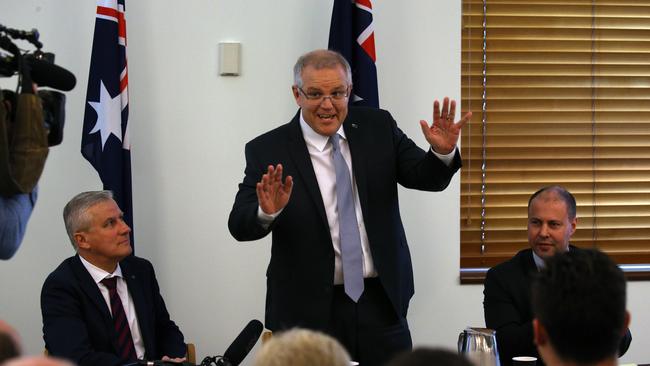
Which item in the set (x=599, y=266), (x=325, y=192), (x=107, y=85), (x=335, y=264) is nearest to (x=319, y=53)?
(x=325, y=192)

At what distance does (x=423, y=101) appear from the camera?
4.72 metres

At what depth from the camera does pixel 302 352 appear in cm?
158

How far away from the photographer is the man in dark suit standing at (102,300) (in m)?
3.51

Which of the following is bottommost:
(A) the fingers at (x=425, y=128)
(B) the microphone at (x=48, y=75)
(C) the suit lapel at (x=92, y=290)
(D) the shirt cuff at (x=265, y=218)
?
(C) the suit lapel at (x=92, y=290)

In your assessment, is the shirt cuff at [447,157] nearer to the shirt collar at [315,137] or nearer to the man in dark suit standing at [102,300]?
the shirt collar at [315,137]

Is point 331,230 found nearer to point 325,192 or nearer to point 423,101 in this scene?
point 325,192

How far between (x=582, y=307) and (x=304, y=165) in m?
1.59

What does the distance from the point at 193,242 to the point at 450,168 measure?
1.75 meters

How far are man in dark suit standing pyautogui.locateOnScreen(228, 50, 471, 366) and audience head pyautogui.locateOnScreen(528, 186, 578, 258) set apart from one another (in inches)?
24.0

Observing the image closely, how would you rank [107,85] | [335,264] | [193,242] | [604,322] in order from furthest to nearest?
[193,242] → [107,85] → [335,264] → [604,322]

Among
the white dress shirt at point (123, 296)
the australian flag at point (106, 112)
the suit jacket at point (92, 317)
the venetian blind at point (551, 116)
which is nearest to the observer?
the suit jacket at point (92, 317)

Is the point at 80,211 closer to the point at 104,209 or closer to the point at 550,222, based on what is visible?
the point at 104,209

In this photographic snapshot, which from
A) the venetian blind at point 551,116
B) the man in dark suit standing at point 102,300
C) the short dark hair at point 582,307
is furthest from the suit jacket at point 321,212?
the venetian blind at point 551,116

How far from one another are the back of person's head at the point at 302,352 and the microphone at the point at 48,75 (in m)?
1.30
